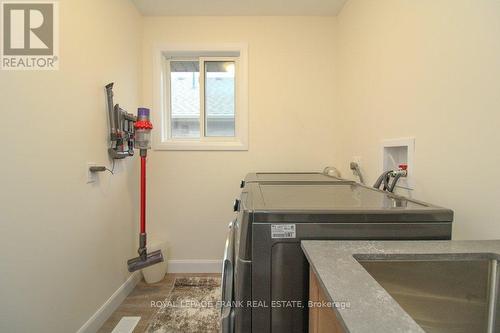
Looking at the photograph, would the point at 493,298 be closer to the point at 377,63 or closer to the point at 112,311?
the point at 377,63

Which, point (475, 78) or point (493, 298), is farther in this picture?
point (475, 78)

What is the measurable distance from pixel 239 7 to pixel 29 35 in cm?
148

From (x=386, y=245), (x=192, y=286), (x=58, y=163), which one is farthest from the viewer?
(x=192, y=286)

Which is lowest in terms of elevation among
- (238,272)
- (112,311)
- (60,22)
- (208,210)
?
(112,311)

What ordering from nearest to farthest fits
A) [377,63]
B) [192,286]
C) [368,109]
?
[377,63] → [368,109] → [192,286]

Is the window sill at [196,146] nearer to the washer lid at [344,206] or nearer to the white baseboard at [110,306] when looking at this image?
the white baseboard at [110,306]

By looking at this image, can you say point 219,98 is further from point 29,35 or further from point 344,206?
point 344,206

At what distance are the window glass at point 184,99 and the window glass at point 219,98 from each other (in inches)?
4.1

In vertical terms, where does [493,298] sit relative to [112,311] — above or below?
above

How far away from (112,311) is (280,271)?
5.33ft

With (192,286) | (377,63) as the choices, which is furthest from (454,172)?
(192,286)

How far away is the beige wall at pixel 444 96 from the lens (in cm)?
79

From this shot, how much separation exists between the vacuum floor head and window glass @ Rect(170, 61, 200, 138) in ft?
3.57

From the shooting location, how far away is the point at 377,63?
146 cm
